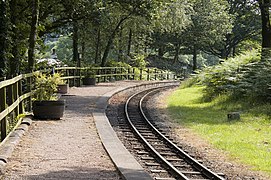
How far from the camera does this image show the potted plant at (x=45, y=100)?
12.3 metres

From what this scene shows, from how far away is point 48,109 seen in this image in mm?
12508

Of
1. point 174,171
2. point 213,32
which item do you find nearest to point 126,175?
point 174,171

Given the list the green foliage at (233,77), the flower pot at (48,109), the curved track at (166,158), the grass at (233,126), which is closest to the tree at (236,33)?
the green foliage at (233,77)

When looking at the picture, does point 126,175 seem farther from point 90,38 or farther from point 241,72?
point 90,38

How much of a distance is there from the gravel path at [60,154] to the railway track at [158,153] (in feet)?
2.51

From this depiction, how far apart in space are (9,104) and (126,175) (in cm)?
402

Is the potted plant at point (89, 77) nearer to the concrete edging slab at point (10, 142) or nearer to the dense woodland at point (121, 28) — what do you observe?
the dense woodland at point (121, 28)

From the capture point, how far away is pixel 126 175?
269 inches

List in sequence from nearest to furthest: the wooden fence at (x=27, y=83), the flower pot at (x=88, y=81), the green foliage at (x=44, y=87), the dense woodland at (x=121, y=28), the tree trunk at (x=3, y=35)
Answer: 1. the wooden fence at (x=27, y=83)
2. the green foliage at (x=44, y=87)
3. the tree trunk at (x=3, y=35)
4. the dense woodland at (x=121, y=28)
5. the flower pot at (x=88, y=81)

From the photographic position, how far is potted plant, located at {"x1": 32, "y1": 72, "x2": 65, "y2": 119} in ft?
40.4

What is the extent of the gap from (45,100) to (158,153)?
4.30m

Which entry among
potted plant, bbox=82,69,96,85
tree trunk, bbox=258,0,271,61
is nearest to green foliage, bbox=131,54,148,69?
potted plant, bbox=82,69,96,85

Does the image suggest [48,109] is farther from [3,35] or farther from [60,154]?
[3,35]

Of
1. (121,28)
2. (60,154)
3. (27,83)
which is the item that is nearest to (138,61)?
(121,28)
